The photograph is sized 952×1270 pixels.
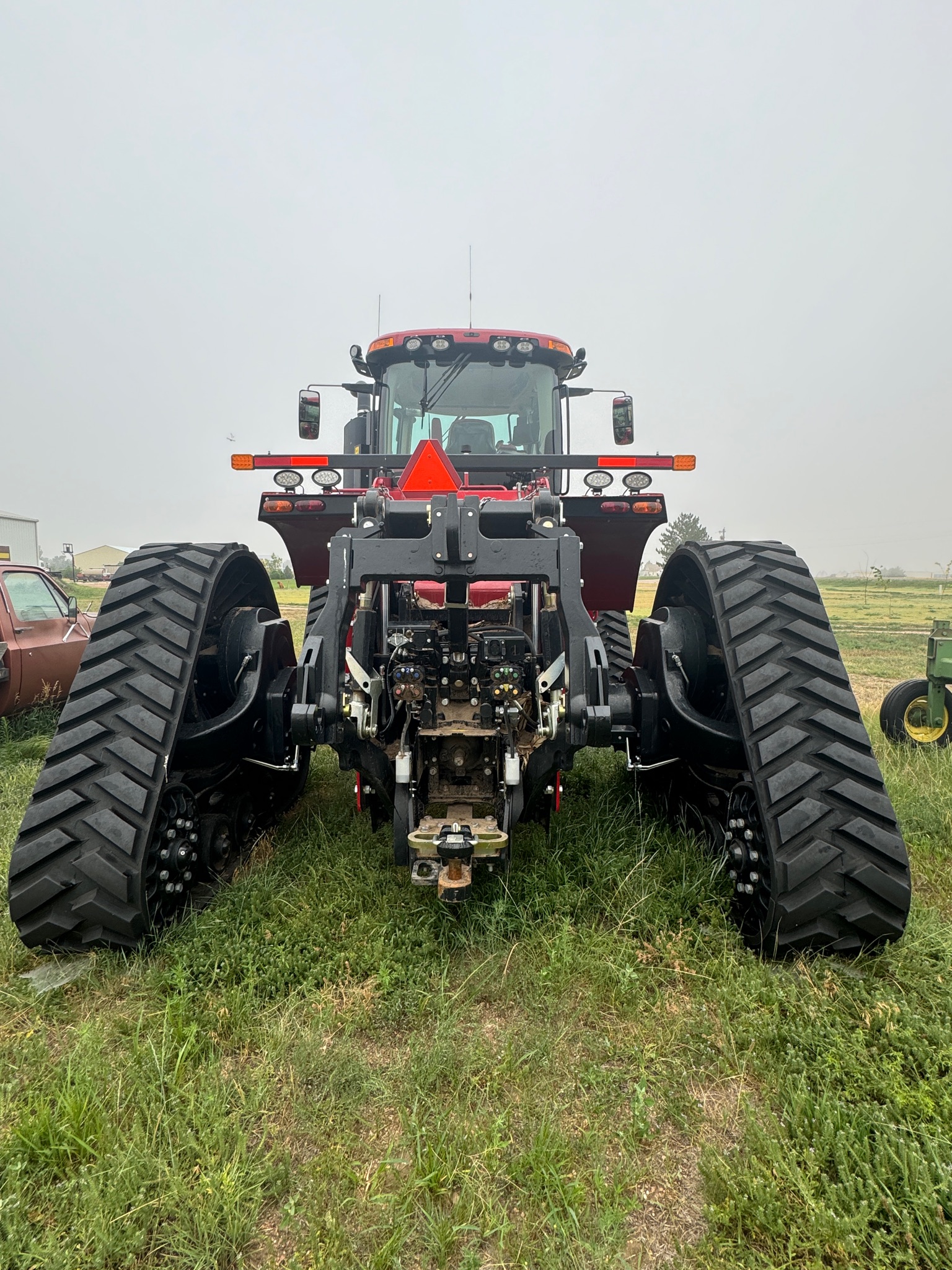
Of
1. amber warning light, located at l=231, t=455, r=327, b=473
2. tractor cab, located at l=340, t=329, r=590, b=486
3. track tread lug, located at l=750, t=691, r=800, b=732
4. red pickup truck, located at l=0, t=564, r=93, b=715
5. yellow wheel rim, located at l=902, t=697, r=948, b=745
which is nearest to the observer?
track tread lug, located at l=750, t=691, r=800, b=732

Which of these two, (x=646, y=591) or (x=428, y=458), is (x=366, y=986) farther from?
(x=646, y=591)

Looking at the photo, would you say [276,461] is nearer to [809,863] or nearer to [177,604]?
[177,604]

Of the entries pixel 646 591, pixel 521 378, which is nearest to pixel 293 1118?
pixel 521 378

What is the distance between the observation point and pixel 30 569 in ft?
22.9

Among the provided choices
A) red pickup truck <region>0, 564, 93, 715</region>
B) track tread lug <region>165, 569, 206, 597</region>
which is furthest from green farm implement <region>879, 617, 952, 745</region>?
red pickup truck <region>0, 564, 93, 715</region>

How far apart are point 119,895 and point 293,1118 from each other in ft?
3.13

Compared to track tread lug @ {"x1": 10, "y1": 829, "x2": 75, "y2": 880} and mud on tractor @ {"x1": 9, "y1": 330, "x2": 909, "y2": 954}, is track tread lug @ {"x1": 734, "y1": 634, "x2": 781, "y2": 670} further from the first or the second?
track tread lug @ {"x1": 10, "y1": 829, "x2": 75, "y2": 880}

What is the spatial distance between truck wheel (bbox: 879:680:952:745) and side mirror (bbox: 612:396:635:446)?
302 cm

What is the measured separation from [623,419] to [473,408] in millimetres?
1166

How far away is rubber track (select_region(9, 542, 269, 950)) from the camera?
2361 millimetres

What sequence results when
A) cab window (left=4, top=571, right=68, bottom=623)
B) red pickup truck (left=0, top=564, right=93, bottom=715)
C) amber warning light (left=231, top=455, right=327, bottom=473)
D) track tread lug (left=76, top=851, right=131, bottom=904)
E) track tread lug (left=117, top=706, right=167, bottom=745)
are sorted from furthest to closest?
1. cab window (left=4, top=571, right=68, bottom=623)
2. red pickup truck (left=0, top=564, right=93, bottom=715)
3. amber warning light (left=231, top=455, right=327, bottom=473)
4. track tread lug (left=117, top=706, right=167, bottom=745)
5. track tread lug (left=76, top=851, right=131, bottom=904)

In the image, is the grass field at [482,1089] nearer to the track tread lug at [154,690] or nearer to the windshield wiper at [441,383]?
the track tread lug at [154,690]

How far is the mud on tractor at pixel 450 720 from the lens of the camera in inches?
92.7

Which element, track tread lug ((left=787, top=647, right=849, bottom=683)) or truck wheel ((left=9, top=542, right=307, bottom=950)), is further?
track tread lug ((left=787, top=647, right=849, bottom=683))
